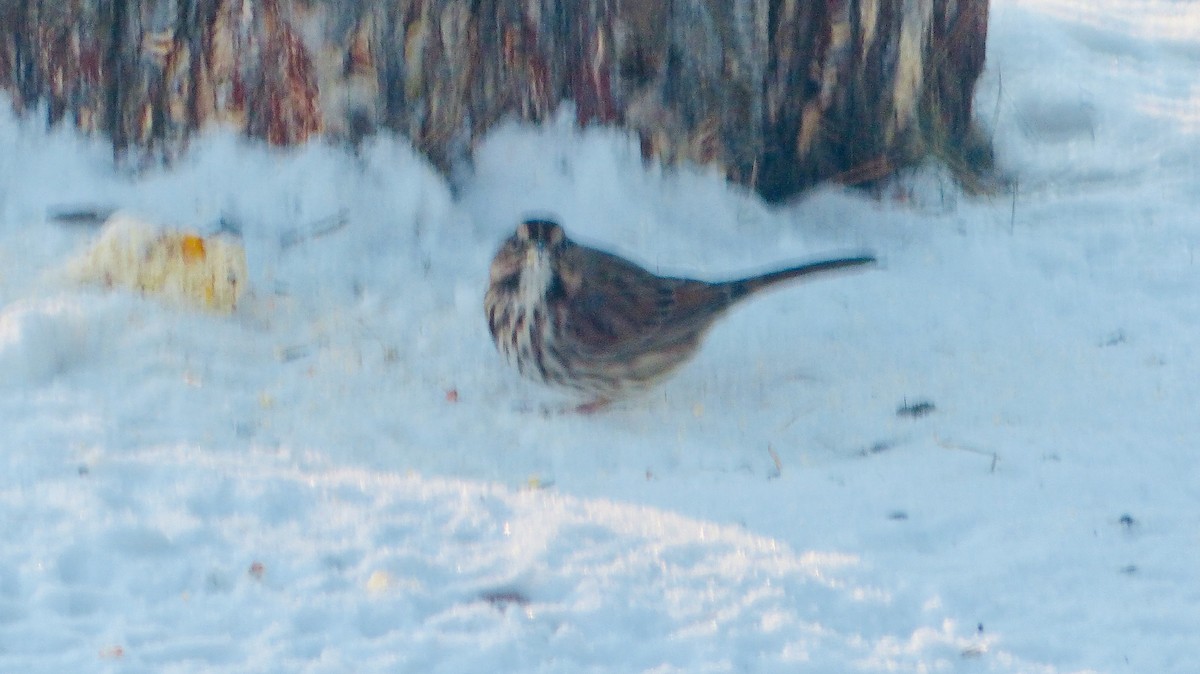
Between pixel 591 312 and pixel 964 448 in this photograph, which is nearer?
pixel 964 448

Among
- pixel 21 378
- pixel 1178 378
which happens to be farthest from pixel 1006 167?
pixel 21 378

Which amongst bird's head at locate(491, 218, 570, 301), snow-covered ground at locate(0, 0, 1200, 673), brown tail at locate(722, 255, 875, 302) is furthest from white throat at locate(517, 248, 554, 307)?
brown tail at locate(722, 255, 875, 302)

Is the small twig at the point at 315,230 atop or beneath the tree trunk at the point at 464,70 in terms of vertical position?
beneath

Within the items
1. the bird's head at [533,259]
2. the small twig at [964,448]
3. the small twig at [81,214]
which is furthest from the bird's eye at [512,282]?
the small twig at [81,214]

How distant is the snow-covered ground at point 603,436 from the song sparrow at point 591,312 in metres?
0.14

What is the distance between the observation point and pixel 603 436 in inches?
166

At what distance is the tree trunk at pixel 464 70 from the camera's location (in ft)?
16.6

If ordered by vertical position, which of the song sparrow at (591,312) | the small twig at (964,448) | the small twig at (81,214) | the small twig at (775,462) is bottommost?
the small twig at (775,462)

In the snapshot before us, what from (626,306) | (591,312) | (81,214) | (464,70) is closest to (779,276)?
(626,306)

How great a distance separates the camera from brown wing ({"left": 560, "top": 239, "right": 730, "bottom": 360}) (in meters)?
4.45

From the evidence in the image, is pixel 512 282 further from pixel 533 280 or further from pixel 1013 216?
pixel 1013 216

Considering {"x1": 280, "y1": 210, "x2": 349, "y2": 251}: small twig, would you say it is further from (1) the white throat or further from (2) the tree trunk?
(1) the white throat

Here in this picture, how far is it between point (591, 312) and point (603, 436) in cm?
43

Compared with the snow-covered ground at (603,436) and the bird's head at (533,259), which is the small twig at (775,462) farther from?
the bird's head at (533,259)
